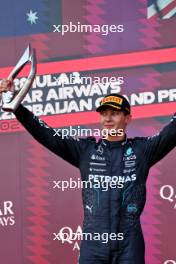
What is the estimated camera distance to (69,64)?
305cm

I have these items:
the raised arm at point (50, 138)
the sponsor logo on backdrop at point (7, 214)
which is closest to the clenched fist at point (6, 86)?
the raised arm at point (50, 138)

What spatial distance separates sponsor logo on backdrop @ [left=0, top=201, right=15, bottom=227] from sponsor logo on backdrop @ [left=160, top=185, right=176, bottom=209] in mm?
763

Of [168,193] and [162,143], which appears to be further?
[168,193]

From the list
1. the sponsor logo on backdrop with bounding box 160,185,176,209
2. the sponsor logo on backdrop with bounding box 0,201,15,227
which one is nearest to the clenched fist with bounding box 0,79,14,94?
the sponsor logo on backdrop with bounding box 0,201,15,227

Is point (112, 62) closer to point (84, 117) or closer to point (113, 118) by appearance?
point (84, 117)

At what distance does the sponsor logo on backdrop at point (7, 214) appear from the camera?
3.11 metres

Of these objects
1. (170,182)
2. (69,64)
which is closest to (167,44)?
(69,64)

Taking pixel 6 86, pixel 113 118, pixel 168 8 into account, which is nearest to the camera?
pixel 6 86

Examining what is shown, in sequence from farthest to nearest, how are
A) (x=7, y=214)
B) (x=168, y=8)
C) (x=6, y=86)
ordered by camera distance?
(x=7, y=214) → (x=168, y=8) → (x=6, y=86)

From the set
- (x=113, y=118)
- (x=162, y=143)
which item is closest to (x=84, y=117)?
(x=113, y=118)

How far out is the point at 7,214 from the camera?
3.12 m

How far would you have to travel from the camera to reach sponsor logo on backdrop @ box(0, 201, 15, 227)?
3111 mm

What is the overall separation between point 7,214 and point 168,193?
822 millimetres

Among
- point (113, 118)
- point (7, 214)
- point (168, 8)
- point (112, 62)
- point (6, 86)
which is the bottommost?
point (7, 214)
